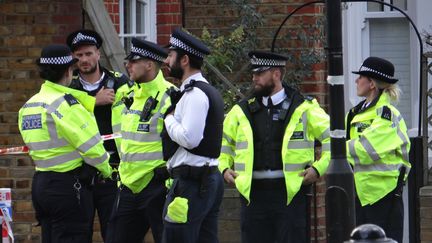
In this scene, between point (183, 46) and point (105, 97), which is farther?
point (105, 97)

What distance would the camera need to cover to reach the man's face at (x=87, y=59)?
11.4 meters

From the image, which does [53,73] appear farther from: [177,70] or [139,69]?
[177,70]

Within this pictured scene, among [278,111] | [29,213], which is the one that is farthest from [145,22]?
[278,111]

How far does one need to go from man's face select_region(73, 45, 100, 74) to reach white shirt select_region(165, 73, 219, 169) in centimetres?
162

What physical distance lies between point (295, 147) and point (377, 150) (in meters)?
0.81

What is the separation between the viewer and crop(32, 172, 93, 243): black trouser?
10523mm

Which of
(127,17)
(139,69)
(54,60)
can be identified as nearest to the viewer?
(54,60)

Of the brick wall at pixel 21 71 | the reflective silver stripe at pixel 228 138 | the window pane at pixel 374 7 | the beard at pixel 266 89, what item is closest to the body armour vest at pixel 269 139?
the beard at pixel 266 89

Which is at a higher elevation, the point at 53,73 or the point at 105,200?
the point at 53,73

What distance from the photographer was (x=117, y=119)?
11375mm

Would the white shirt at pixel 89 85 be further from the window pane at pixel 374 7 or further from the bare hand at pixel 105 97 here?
the window pane at pixel 374 7

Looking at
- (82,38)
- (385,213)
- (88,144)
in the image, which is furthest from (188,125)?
(385,213)

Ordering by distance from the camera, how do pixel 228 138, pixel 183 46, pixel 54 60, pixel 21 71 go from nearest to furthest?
pixel 183 46
pixel 54 60
pixel 228 138
pixel 21 71

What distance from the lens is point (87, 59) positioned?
1144 cm
